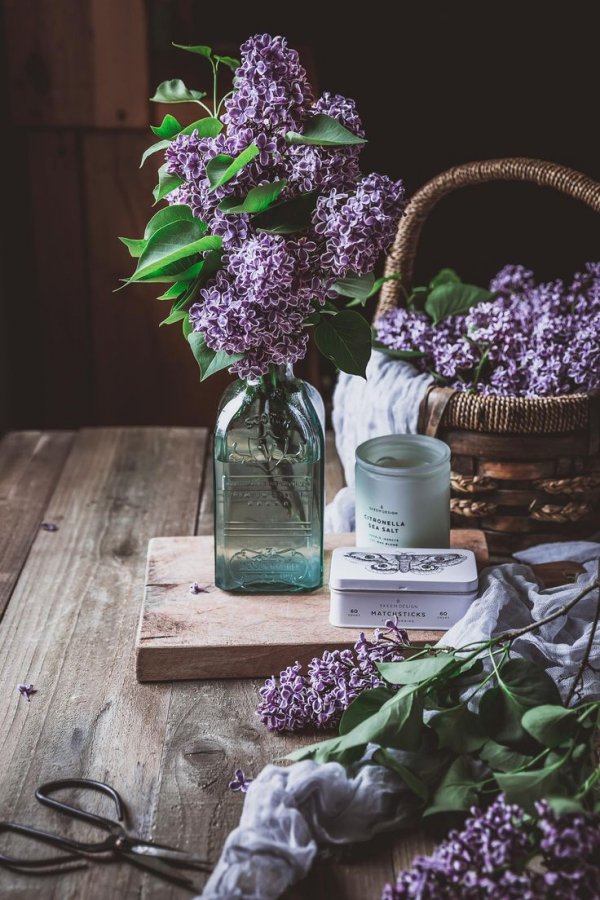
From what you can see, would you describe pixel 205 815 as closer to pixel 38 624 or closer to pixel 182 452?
pixel 38 624

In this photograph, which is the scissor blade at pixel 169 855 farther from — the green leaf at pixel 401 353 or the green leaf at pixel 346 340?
the green leaf at pixel 401 353

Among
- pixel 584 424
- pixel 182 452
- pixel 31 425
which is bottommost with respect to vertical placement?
pixel 31 425

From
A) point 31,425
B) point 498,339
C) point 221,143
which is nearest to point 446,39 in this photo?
point 31,425

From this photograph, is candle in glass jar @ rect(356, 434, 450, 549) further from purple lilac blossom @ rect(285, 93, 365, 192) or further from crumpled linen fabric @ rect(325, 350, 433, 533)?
purple lilac blossom @ rect(285, 93, 365, 192)

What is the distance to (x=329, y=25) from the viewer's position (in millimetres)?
2617

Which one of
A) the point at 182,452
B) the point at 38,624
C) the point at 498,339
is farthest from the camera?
the point at 182,452

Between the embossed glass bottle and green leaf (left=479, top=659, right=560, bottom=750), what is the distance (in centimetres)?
33

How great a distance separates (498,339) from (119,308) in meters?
1.25

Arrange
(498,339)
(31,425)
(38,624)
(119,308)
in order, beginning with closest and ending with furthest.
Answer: (38,624)
(498,339)
(119,308)
(31,425)

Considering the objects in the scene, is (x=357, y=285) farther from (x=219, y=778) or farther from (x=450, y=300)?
(x=219, y=778)

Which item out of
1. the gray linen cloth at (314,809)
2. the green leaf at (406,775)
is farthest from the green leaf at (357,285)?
the green leaf at (406,775)

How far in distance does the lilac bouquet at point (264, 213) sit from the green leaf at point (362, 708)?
335 mm

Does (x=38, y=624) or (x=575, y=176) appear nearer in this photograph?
(x=38, y=624)

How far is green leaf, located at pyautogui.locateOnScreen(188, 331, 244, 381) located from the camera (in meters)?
1.04
